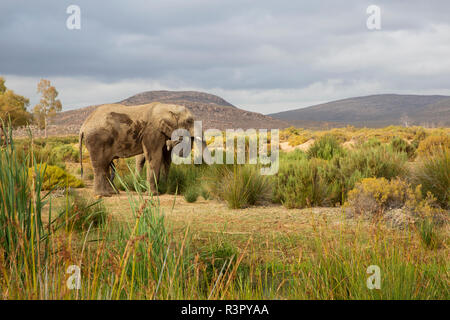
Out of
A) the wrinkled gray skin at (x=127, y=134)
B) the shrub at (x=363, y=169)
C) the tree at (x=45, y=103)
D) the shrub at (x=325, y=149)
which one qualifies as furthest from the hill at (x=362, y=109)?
the shrub at (x=363, y=169)

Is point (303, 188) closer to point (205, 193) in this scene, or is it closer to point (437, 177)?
point (205, 193)

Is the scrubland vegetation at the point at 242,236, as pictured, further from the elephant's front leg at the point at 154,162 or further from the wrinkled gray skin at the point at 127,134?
the wrinkled gray skin at the point at 127,134

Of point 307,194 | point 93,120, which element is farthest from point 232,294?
point 93,120

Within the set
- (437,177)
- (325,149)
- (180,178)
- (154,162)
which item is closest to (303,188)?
Result: (437,177)

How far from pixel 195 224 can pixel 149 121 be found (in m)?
4.07

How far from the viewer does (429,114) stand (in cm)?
10075

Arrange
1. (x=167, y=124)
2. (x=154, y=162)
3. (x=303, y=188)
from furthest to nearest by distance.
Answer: (x=167, y=124)
(x=154, y=162)
(x=303, y=188)

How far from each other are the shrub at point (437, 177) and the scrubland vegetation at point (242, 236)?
0.06ft

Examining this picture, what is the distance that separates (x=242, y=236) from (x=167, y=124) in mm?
4451

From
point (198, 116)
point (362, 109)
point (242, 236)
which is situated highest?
point (362, 109)

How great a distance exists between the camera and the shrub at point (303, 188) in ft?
22.1

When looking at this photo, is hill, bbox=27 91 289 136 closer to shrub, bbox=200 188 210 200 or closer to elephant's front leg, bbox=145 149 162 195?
elephant's front leg, bbox=145 149 162 195

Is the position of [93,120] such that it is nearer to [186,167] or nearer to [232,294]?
[186,167]

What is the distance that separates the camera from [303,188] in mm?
6848
